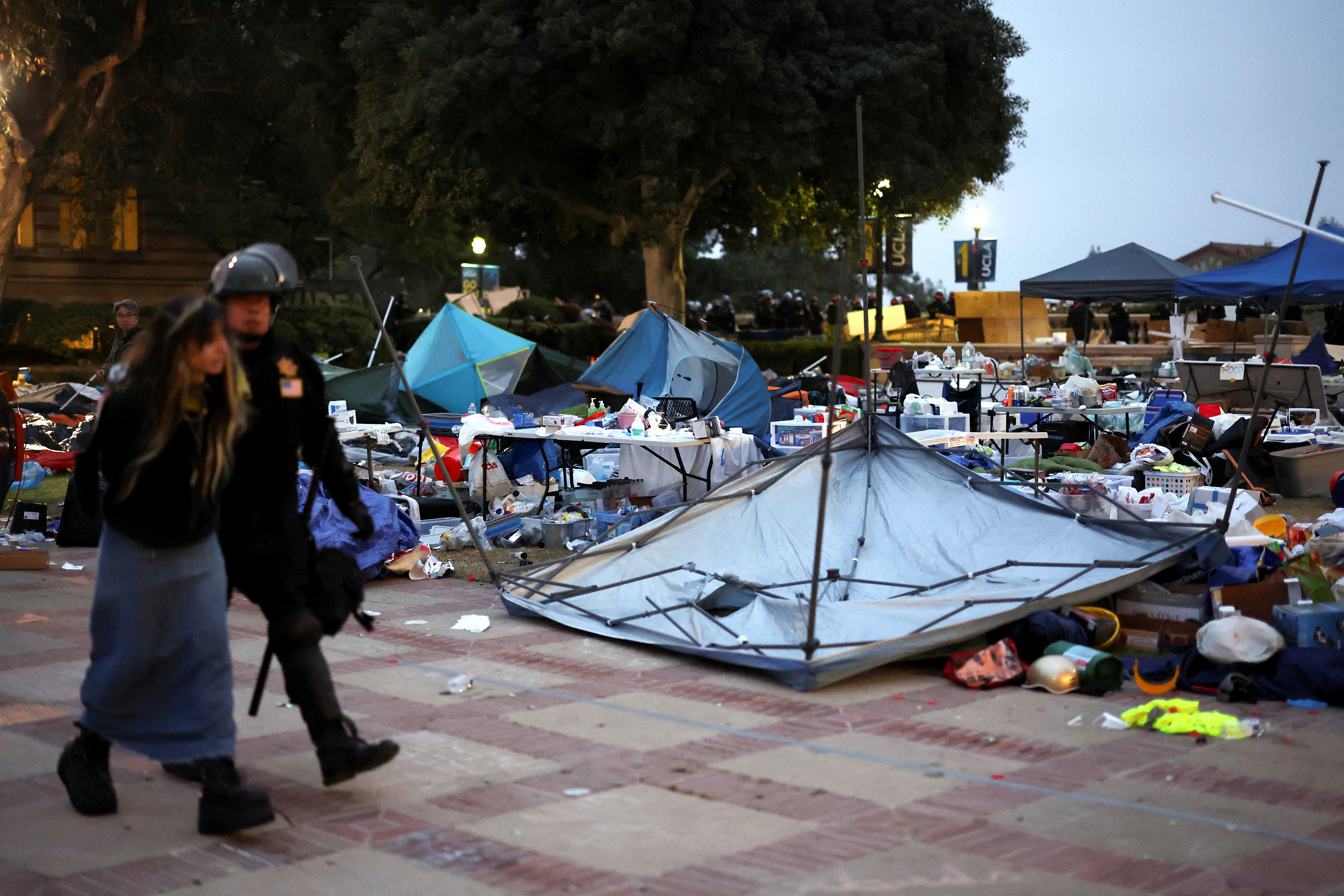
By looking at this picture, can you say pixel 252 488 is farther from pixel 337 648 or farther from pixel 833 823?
pixel 337 648

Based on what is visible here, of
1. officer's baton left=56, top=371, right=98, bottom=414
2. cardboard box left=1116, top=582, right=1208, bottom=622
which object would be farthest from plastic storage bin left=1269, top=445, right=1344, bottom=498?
officer's baton left=56, top=371, right=98, bottom=414

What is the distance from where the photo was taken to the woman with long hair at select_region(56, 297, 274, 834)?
385cm

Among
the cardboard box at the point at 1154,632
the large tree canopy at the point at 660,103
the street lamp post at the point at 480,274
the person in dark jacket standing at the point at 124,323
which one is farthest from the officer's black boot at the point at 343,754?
the street lamp post at the point at 480,274

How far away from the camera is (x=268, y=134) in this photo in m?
31.8

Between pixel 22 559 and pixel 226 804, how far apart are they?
6.04 metres

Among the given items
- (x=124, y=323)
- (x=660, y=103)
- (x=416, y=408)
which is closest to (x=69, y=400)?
(x=124, y=323)

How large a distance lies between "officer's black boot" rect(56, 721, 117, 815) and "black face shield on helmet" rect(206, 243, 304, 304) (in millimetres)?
1466

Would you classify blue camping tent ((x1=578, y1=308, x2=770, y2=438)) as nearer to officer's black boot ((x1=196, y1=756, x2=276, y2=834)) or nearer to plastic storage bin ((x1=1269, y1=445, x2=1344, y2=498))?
plastic storage bin ((x1=1269, y1=445, x2=1344, y2=498))

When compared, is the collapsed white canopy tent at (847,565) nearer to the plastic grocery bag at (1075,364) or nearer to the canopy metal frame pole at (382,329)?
the canopy metal frame pole at (382,329)

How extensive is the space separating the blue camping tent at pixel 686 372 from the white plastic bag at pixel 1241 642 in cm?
727

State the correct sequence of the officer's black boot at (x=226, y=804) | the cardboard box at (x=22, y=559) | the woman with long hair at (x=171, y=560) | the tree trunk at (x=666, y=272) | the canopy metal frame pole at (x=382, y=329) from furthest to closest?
the tree trunk at (x=666, y=272) < the cardboard box at (x=22, y=559) < the canopy metal frame pole at (x=382, y=329) < the officer's black boot at (x=226, y=804) < the woman with long hair at (x=171, y=560)

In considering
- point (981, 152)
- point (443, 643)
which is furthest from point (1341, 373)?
point (443, 643)

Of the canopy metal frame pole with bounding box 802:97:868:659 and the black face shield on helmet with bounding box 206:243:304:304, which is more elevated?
the black face shield on helmet with bounding box 206:243:304:304

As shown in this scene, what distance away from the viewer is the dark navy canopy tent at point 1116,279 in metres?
17.5
